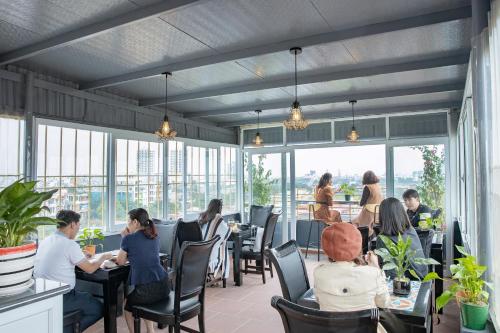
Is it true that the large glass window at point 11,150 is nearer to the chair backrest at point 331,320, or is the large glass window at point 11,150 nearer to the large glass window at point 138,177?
the large glass window at point 138,177

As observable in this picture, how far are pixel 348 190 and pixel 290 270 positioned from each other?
471cm

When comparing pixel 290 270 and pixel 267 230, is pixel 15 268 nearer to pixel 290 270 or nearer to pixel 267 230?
pixel 290 270

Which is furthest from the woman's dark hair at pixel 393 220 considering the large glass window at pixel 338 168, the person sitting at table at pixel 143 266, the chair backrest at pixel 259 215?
the large glass window at pixel 338 168

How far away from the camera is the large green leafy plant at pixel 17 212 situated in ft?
5.32

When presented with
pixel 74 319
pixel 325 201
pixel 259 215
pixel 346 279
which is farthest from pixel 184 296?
pixel 325 201

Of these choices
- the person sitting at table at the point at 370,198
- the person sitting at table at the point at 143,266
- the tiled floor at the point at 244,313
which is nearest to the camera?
the person sitting at table at the point at 143,266

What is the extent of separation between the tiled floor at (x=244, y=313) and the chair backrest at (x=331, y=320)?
2244 millimetres

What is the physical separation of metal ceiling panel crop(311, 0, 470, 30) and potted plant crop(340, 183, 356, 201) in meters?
4.48

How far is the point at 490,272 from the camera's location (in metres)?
1.87

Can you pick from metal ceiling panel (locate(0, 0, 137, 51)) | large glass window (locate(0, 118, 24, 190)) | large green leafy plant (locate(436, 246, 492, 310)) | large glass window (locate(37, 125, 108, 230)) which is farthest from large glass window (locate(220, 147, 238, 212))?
large green leafy plant (locate(436, 246, 492, 310))

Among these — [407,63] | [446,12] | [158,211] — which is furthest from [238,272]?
[446,12]

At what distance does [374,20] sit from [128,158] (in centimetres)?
390

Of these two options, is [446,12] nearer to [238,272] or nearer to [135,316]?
[135,316]

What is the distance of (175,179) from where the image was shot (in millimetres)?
6234
